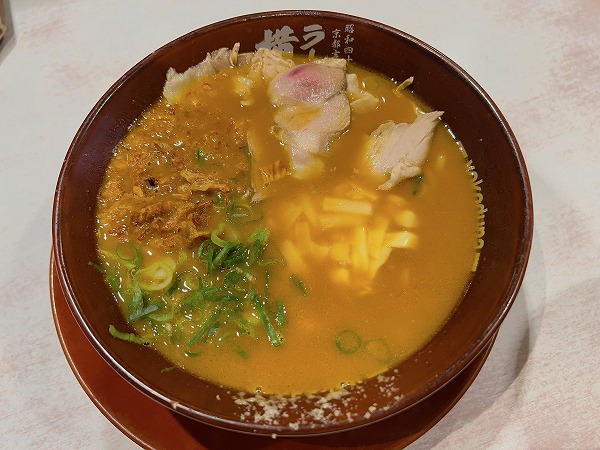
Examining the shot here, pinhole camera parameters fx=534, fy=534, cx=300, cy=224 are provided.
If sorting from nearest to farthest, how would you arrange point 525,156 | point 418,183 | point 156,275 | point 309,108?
point 156,275
point 418,183
point 309,108
point 525,156

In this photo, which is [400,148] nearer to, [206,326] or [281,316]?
[281,316]

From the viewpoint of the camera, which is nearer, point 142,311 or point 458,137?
point 142,311

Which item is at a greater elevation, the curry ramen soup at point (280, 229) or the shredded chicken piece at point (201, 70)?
the shredded chicken piece at point (201, 70)

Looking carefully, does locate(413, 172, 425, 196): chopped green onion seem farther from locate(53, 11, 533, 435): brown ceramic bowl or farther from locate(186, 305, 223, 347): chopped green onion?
locate(186, 305, 223, 347): chopped green onion

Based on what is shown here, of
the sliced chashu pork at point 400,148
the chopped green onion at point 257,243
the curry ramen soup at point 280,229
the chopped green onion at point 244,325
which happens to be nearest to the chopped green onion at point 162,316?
the curry ramen soup at point 280,229

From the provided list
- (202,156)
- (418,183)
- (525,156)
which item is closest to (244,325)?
(202,156)

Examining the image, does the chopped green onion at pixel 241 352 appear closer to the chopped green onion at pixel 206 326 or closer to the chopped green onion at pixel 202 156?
the chopped green onion at pixel 206 326
